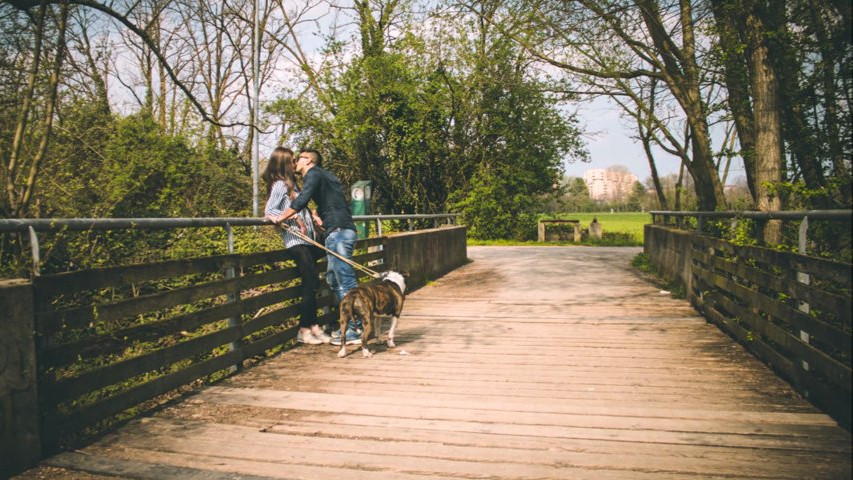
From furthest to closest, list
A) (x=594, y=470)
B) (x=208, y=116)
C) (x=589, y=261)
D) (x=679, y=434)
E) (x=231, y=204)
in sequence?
1. (x=231, y=204)
2. (x=589, y=261)
3. (x=208, y=116)
4. (x=679, y=434)
5. (x=594, y=470)

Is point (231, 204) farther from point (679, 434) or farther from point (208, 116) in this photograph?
point (679, 434)

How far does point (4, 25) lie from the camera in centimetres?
584

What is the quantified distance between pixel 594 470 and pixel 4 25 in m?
6.55

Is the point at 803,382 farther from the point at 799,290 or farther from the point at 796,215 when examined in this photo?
the point at 796,215

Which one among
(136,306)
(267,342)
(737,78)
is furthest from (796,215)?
(737,78)

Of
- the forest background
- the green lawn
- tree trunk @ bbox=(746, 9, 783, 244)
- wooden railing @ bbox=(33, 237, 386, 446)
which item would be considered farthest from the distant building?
wooden railing @ bbox=(33, 237, 386, 446)

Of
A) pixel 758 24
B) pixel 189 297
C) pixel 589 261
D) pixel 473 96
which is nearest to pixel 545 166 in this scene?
pixel 473 96

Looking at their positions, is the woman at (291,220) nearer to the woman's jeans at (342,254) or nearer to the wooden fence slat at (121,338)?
the woman's jeans at (342,254)

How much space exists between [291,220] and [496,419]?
2.97m

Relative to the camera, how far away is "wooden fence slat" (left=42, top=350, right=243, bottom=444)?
10.8 ft

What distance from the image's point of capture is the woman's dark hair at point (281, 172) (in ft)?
19.1

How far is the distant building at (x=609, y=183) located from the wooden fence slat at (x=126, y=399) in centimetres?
8086

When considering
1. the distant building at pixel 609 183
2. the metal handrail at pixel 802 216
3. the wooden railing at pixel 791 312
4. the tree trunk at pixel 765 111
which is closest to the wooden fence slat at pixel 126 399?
the metal handrail at pixel 802 216

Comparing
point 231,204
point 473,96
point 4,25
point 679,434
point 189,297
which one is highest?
point 473,96
